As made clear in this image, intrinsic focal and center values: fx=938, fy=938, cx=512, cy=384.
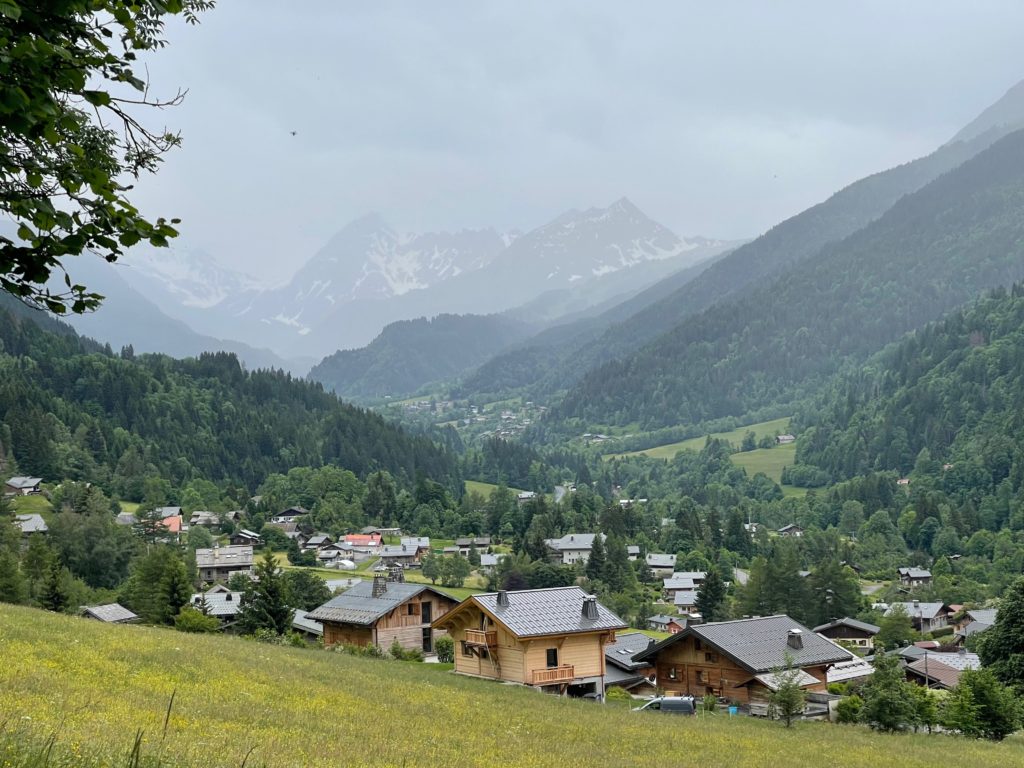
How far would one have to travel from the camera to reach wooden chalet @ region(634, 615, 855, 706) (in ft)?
163

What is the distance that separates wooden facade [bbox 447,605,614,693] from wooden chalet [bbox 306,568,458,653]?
1428 cm

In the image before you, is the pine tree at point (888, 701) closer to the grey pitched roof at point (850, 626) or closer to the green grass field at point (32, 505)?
the grey pitched roof at point (850, 626)

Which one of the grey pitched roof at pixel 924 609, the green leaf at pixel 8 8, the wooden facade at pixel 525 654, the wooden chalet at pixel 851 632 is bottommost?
the wooden chalet at pixel 851 632

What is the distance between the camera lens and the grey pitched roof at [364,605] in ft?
210

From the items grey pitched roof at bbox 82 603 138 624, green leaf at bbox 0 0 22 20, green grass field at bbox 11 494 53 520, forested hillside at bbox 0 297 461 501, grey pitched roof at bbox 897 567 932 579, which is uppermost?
forested hillside at bbox 0 297 461 501

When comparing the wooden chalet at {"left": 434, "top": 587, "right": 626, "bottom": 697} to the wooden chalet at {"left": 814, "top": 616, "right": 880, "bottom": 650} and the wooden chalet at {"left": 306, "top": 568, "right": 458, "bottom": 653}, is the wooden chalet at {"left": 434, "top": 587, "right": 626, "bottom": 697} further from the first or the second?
the wooden chalet at {"left": 814, "top": 616, "right": 880, "bottom": 650}

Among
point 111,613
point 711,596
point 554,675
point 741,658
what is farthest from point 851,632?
point 111,613

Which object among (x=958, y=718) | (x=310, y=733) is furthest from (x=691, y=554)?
(x=310, y=733)

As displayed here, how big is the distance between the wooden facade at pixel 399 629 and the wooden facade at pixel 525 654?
1436cm

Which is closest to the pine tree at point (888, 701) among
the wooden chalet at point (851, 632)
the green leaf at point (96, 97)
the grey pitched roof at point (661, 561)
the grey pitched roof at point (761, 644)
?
the grey pitched roof at point (761, 644)

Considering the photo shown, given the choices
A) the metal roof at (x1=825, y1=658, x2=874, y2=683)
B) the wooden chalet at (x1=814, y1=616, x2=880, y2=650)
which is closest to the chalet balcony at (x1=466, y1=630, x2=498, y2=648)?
the metal roof at (x1=825, y1=658, x2=874, y2=683)

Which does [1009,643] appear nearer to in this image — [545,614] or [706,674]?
[706,674]

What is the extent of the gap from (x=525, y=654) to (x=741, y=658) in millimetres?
11750

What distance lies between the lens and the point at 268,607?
61406 mm
